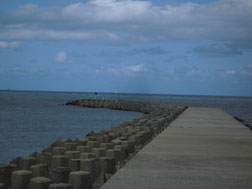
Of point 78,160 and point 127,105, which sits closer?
point 78,160

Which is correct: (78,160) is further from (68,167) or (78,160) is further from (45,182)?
(45,182)

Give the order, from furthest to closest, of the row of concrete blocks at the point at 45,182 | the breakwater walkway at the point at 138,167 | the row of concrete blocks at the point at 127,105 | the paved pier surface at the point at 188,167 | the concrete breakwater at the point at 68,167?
the row of concrete blocks at the point at 127,105
the paved pier surface at the point at 188,167
the breakwater walkway at the point at 138,167
the concrete breakwater at the point at 68,167
the row of concrete blocks at the point at 45,182

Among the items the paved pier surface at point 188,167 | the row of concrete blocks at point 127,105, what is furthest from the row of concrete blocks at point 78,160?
the row of concrete blocks at point 127,105

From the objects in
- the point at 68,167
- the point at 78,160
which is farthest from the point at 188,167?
Result: the point at 68,167

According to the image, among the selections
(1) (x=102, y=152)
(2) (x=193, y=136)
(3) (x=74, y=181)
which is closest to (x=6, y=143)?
(2) (x=193, y=136)

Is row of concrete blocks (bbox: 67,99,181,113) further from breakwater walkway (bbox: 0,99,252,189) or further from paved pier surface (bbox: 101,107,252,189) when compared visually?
breakwater walkway (bbox: 0,99,252,189)

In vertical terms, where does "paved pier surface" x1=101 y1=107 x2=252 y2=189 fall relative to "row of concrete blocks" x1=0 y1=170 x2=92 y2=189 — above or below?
below

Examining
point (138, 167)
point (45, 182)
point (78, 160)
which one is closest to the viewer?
point (45, 182)

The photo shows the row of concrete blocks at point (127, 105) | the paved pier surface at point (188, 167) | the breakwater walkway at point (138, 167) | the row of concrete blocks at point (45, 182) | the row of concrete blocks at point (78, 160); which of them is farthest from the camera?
the row of concrete blocks at point (127, 105)

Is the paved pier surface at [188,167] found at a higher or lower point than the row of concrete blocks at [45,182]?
lower

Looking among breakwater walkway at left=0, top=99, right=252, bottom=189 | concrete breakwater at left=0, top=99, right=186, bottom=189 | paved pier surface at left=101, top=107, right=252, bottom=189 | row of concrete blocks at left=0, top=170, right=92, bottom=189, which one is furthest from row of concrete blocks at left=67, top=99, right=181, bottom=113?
row of concrete blocks at left=0, top=170, right=92, bottom=189

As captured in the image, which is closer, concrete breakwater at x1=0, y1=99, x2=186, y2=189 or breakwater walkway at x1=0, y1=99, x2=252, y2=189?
concrete breakwater at x1=0, y1=99, x2=186, y2=189

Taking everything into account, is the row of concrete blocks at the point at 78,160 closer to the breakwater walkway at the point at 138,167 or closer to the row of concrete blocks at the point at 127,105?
the breakwater walkway at the point at 138,167

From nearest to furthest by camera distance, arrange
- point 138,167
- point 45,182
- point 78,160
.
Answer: point 45,182 < point 78,160 < point 138,167
